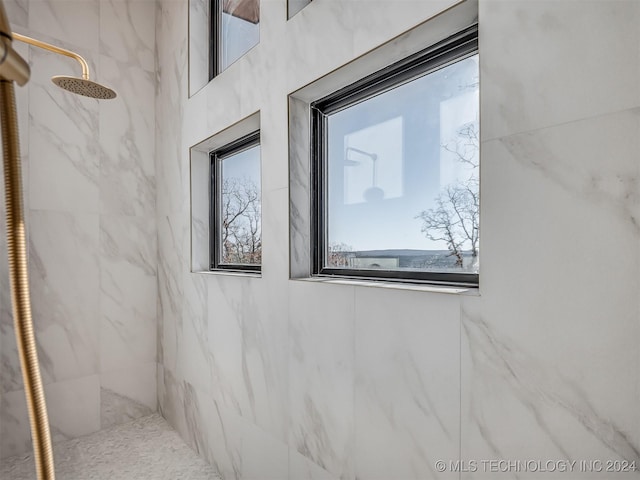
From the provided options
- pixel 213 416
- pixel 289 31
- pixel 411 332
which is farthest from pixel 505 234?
pixel 213 416

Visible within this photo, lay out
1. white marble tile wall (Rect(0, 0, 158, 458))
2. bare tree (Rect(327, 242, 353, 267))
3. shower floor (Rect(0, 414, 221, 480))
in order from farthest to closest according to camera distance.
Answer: white marble tile wall (Rect(0, 0, 158, 458)), shower floor (Rect(0, 414, 221, 480)), bare tree (Rect(327, 242, 353, 267))

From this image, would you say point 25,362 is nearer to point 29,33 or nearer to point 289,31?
point 289,31

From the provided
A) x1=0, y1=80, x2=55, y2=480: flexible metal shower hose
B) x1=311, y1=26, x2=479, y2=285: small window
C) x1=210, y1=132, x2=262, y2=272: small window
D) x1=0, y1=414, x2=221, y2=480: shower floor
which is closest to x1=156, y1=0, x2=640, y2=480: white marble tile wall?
x1=311, y1=26, x2=479, y2=285: small window

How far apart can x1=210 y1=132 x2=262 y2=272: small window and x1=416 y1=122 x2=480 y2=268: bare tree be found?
931 mm

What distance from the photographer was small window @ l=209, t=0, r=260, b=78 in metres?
1.88

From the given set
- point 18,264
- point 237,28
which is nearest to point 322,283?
point 18,264

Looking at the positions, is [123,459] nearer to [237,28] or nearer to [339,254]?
[339,254]

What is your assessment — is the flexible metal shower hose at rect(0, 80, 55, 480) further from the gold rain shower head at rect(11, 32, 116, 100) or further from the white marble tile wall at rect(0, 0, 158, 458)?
the white marble tile wall at rect(0, 0, 158, 458)

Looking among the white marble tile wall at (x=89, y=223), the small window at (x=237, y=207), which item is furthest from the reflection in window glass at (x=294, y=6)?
the white marble tile wall at (x=89, y=223)

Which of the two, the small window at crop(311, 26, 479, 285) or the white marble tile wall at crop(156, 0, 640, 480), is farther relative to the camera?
the small window at crop(311, 26, 479, 285)

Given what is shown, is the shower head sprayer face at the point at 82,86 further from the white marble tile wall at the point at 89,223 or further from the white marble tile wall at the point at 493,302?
the white marble tile wall at the point at 89,223

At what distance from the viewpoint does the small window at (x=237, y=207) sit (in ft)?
6.35

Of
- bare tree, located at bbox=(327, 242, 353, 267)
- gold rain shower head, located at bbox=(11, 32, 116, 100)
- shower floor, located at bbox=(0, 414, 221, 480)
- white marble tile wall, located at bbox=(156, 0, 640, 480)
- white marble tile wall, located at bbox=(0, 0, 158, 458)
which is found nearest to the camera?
white marble tile wall, located at bbox=(156, 0, 640, 480)

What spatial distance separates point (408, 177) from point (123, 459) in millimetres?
1904
